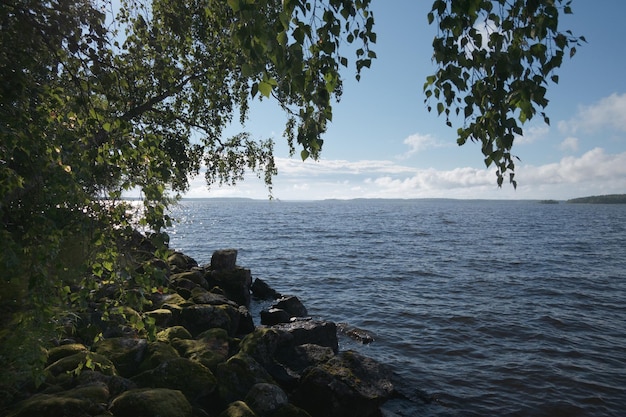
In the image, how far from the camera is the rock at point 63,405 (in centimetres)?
591

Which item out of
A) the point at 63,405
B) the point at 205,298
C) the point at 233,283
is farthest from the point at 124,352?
the point at 233,283

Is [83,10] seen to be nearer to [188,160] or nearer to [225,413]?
[225,413]

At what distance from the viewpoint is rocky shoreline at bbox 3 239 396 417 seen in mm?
6414

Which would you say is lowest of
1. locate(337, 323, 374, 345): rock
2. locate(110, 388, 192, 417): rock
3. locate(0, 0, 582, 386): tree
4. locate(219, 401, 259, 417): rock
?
locate(337, 323, 374, 345): rock

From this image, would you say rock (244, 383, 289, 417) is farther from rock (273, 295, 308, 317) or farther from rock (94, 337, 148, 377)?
rock (273, 295, 308, 317)

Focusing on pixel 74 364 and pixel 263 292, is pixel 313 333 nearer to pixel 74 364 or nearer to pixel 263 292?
pixel 74 364

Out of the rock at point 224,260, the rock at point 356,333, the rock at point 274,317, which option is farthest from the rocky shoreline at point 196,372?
the rock at point 224,260

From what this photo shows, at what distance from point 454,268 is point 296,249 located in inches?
652

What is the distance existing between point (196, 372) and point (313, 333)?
5130 mm

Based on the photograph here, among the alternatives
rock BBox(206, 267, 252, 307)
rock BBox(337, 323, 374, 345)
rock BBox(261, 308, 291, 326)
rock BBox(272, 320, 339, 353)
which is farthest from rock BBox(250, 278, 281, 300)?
rock BBox(272, 320, 339, 353)

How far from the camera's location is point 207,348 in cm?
976

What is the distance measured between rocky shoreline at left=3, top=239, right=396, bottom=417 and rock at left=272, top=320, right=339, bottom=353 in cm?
3

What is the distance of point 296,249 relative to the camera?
40406 millimetres

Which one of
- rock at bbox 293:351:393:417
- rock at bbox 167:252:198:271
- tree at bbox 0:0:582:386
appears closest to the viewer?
tree at bbox 0:0:582:386
